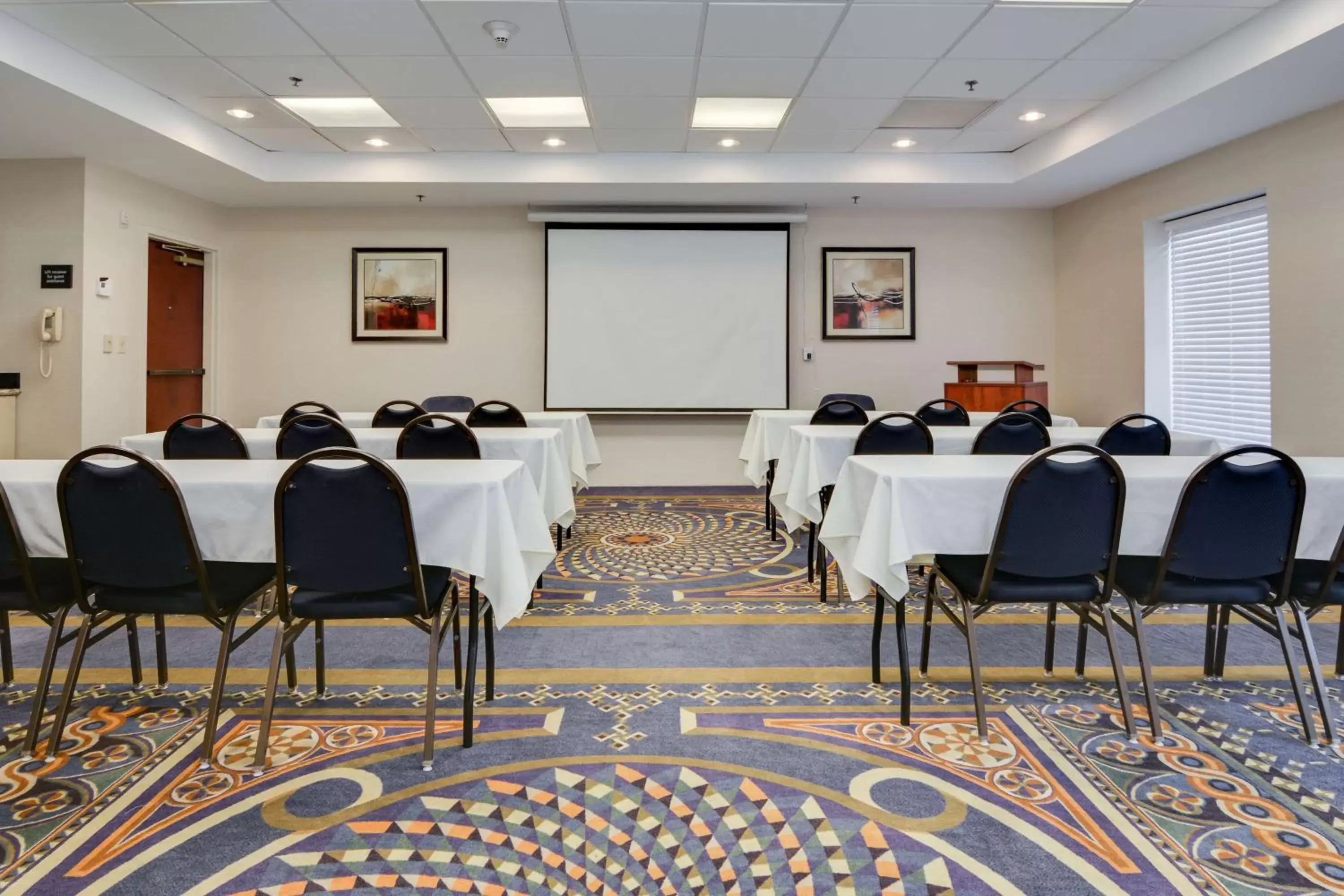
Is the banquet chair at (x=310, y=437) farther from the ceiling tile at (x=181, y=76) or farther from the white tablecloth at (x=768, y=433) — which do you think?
the ceiling tile at (x=181, y=76)

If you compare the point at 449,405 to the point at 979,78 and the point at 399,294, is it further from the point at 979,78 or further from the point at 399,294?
the point at 979,78

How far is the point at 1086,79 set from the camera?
4906 millimetres

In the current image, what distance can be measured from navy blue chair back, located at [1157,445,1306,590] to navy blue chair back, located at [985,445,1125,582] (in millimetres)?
182

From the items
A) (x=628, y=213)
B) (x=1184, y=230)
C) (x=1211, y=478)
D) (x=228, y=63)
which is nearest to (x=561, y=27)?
(x=228, y=63)

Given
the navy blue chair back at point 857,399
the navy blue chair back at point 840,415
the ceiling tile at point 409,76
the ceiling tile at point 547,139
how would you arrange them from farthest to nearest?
1. the navy blue chair back at point 857,399
2. the ceiling tile at point 547,139
3. the navy blue chair back at point 840,415
4. the ceiling tile at point 409,76

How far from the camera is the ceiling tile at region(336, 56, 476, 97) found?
4.55 m

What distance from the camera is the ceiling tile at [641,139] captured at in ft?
19.3

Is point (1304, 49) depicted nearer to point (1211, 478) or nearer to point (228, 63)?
point (1211, 478)

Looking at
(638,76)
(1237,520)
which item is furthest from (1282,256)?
(638,76)

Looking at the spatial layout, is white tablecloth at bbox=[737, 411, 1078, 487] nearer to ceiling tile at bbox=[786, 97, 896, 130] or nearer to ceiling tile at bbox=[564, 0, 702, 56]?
ceiling tile at bbox=[786, 97, 896, 130]

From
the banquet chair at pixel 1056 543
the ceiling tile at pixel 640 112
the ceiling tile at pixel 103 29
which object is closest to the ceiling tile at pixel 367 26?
the ceiling tile at pixel 103 29

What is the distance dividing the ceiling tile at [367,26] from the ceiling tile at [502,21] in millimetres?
99

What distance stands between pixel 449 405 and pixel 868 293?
14.2 ft

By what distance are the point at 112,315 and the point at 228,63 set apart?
261cm
